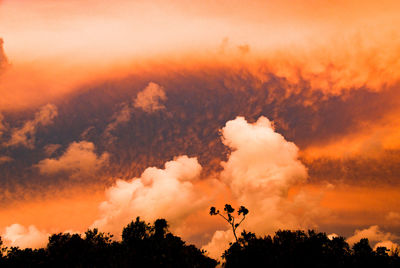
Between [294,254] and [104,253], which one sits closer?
[294,254]

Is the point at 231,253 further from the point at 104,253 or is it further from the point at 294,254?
the point at 104,253

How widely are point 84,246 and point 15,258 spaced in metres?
10.4

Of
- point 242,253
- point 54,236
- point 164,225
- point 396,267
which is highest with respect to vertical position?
point 164,225

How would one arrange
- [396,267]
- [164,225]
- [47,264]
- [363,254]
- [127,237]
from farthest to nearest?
[164,225], [127,237], [47,264], [363,254], [396,267]

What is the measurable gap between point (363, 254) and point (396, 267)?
19.1 feet

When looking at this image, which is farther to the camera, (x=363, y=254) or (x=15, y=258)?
(x=15, y=258)

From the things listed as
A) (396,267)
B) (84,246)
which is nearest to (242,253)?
(396,267)

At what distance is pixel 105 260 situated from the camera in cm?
4178

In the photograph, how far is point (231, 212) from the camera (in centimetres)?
5631

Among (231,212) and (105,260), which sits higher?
(231,212)

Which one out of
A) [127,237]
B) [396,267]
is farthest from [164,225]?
[396,267]

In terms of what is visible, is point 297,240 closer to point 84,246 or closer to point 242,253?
point 242,253

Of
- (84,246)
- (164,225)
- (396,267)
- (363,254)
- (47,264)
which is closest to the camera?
(396,267)

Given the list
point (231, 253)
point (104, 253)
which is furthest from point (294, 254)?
point (104, 253)
